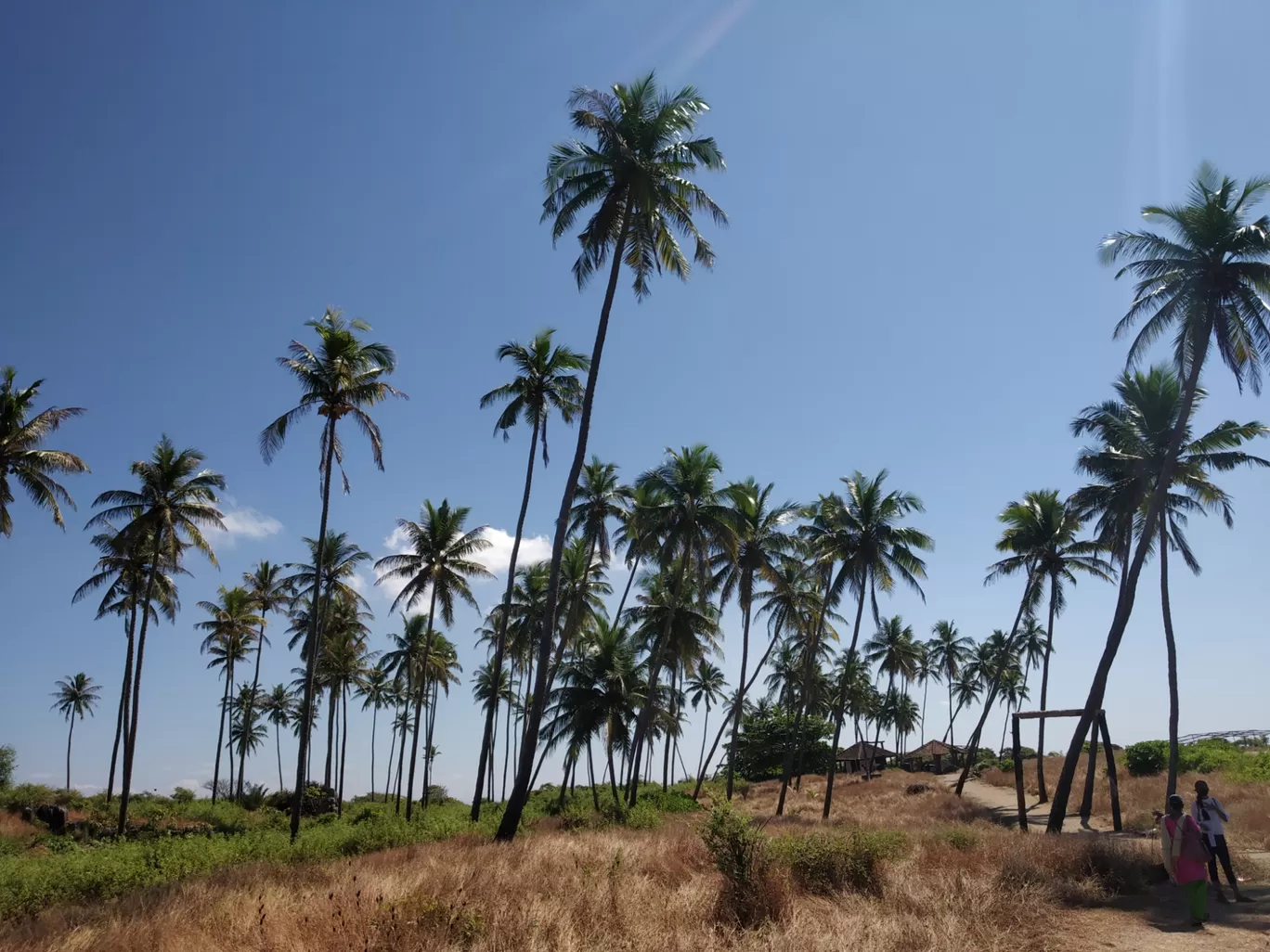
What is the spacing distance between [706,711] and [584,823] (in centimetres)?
4853

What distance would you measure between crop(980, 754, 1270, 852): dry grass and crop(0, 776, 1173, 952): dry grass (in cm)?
731

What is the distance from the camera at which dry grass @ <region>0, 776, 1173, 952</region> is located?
7.15 m

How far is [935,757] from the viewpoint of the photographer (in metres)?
66.9

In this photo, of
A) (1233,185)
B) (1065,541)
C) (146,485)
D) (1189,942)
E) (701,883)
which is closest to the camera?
(1189,942)

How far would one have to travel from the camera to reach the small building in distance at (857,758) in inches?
2714

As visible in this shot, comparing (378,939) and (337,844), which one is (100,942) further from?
(337,844)

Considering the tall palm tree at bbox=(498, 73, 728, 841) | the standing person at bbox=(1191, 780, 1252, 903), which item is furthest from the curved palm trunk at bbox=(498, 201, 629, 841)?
the standing person at bbox=(1191, 780, 1252, 903)

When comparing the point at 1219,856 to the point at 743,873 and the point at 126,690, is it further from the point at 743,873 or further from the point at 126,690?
the point at 126,690

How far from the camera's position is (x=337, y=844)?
16641mm

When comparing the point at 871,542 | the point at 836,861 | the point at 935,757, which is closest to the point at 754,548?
the point at 871,542

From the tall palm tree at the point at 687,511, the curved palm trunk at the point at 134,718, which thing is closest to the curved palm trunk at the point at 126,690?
the curved palm trunk at the point at 134,718

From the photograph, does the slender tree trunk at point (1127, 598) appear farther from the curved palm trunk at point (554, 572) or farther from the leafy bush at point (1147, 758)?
the leafy bush at point (1147, 758)

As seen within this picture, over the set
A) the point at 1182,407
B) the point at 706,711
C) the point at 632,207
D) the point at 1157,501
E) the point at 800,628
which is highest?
the point at 632,207

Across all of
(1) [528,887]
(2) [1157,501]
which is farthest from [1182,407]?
(1) [528,887]
